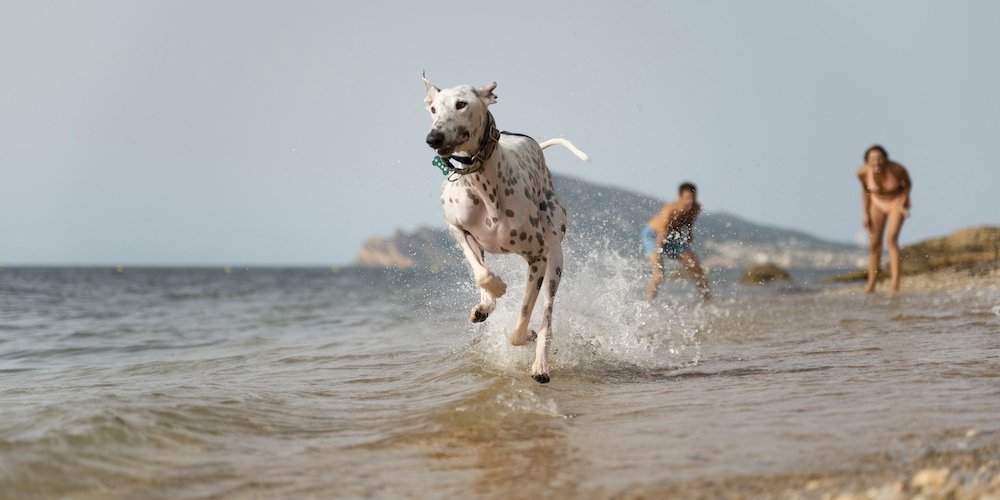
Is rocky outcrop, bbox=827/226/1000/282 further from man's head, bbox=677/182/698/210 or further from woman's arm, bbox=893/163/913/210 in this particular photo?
man's head, bbox=677/182/698/210

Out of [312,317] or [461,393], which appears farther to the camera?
[312,317]

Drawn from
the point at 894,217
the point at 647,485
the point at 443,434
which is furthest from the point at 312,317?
the point at 647,485

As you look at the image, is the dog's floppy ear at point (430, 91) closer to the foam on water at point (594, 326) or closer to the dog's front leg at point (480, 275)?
the dog's front leg at point (480, 275)

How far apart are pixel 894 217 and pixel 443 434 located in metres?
11.5

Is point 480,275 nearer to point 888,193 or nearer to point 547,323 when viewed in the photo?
point 547,323

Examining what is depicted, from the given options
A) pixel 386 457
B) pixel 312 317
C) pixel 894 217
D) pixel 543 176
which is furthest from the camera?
pixel 312 317

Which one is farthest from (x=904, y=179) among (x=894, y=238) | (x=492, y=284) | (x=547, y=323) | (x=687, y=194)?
(x=492, y=284)

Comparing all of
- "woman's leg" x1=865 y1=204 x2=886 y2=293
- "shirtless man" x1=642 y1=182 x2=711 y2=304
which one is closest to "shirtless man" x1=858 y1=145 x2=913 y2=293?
"woman's leg" x1=865 y1=204 x2=886 y2=293

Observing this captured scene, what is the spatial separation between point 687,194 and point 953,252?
1108 cm

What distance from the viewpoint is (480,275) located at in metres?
5.54

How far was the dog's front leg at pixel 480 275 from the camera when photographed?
18.1 ft

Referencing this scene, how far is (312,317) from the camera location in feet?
56.1

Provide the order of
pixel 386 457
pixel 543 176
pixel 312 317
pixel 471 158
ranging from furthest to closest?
pixel 312 317
pixel 543 176
pixel 471 158
pixel 386 457

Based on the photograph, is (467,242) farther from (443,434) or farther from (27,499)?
(27,499)
